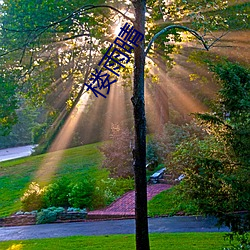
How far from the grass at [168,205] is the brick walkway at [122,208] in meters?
0.45

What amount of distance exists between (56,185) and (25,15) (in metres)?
6.49

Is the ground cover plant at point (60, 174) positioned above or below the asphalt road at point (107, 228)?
below

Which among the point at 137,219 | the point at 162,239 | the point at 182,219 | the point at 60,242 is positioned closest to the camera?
the point at 137,219

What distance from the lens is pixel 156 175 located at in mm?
12875

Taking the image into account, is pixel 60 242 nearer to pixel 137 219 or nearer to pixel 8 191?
pixel 137 219

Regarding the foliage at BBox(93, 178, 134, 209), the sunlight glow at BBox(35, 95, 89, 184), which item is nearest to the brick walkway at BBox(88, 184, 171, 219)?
the foliage at BBox(93, 178, 134, 209)

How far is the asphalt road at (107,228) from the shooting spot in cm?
783

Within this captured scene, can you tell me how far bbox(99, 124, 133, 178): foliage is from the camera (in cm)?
1405

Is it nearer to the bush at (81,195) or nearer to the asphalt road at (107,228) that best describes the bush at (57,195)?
the bush at (81,195)

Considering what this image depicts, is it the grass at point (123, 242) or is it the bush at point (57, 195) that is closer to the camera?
the grass at point (123, 242)

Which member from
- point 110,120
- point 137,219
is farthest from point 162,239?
point 110,120

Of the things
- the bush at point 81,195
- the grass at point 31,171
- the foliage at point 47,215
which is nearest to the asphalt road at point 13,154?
the grass at point 31,171

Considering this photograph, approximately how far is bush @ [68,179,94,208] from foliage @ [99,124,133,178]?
9.80 feet

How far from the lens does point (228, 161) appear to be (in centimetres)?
403
